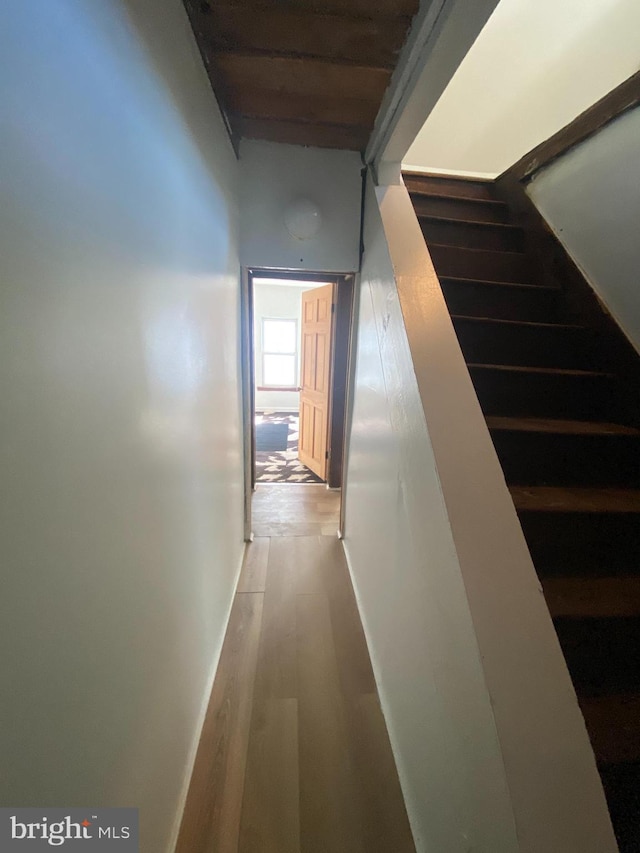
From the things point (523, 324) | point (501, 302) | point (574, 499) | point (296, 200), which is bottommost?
point (574, 499)

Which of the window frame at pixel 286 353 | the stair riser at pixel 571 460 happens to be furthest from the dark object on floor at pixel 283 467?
the stair riser at pixel 571 460

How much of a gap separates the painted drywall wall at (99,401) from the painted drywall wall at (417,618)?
27.2 inches

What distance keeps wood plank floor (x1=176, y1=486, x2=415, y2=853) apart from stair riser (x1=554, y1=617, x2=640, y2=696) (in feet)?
2.64

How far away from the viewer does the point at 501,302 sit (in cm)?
157

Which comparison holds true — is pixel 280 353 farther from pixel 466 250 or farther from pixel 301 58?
pixel 301 58

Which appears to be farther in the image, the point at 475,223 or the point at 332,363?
the point at 332,363

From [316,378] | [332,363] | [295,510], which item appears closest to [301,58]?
[332,363]

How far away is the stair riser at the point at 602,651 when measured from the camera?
2.63 ft

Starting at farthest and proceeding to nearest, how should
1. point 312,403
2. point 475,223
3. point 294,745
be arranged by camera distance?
point 312,403 → point 475,223 → point 294,745

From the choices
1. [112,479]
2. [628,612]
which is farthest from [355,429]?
[112,479]

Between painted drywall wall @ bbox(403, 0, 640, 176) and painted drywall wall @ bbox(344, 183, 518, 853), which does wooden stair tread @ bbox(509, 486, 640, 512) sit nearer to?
painted drywall wall @ bbox(344, 183, 518, 853)

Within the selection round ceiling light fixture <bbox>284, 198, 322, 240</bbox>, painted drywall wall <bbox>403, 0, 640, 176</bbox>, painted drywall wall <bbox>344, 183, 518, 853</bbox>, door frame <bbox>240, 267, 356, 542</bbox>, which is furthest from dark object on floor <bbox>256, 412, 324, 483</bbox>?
painted drywall wall <bbox>403, 0, 640, 176</bbox>

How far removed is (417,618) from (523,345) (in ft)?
4.01

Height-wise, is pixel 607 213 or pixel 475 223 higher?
pixel 475 223
